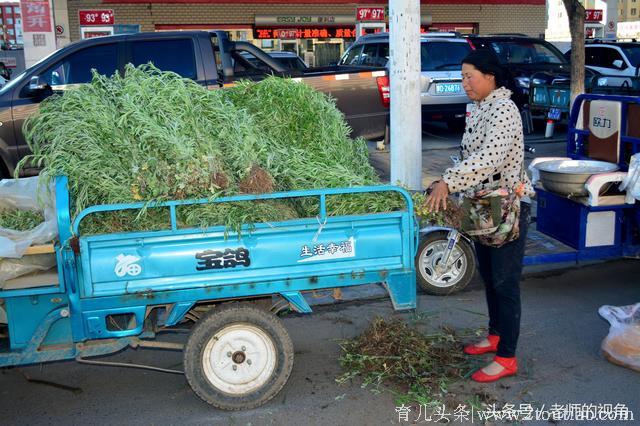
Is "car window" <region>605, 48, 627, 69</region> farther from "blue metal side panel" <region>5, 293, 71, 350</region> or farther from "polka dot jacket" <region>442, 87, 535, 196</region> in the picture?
"blue metal side panel" <region>5, 293, 71, 350</region>

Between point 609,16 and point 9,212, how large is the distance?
2786 cm

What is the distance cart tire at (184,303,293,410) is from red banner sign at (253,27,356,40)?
22427 mm

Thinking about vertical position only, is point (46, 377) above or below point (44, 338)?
below

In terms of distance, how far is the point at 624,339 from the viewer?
14.9 feet

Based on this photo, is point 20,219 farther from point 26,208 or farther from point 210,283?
point 210,283

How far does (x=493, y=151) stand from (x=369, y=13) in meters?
22.0

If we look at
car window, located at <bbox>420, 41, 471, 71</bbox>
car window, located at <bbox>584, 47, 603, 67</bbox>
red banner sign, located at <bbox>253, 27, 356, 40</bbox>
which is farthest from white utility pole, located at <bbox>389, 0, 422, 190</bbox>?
red banner sign, located at <bbox>253, 27, 356, 40</bbox>

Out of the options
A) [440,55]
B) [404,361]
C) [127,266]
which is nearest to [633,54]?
[440,55]

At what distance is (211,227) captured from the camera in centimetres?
381

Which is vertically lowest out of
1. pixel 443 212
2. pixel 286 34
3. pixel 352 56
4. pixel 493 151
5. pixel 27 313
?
pixel 27 313

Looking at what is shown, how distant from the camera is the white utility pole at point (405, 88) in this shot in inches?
247

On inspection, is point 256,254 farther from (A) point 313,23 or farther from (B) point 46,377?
(A) point 313,23

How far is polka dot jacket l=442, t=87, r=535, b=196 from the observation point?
401 cm

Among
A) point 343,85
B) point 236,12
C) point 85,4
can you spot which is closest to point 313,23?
point 236,12
